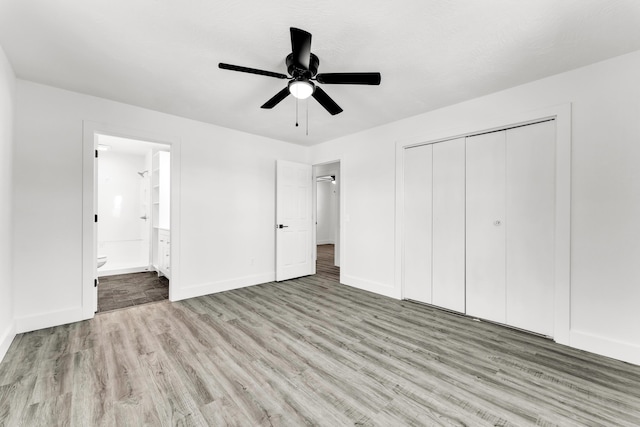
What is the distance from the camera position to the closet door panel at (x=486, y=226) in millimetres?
3004

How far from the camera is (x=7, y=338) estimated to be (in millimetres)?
2389

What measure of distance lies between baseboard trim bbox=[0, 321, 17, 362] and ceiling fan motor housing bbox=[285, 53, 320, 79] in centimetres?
332

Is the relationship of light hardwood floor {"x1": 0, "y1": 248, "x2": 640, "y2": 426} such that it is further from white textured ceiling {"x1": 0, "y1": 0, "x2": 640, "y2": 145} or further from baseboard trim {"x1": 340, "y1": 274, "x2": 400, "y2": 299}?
white textured ceiling {"x1": 0, "y1": 0, "x2": 640, "y2": 145}

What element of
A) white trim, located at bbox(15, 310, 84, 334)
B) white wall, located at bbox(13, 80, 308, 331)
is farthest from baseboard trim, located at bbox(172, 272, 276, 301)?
white trim, located at bbox(15, 310, 84, 334)

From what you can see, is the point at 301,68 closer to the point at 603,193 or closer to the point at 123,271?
the point at 603,193

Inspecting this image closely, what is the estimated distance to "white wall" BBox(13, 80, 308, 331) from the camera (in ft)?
9.11

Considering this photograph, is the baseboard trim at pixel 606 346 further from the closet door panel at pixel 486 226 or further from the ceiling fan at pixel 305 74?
the ceiling fan at pixel 305 74

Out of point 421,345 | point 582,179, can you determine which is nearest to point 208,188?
point 421,345

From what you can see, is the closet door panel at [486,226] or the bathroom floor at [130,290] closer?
the closet door panel at [486,226]

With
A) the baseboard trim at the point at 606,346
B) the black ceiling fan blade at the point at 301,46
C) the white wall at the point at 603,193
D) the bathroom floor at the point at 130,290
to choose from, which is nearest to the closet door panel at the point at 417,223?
the white wall at the point at 603,193

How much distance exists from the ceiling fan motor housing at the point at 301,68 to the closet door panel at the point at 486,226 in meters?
2.15

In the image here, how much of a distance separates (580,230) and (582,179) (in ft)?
1.55

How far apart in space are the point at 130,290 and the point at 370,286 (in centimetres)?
382

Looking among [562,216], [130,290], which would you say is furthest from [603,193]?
[130,290]
